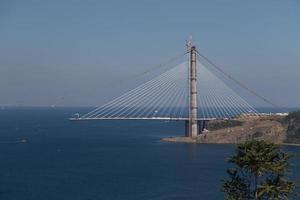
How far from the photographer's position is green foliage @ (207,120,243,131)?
54031 millimetres

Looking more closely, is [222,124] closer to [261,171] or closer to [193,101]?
[193,101]

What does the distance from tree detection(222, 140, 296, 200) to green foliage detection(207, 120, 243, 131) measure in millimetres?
39730

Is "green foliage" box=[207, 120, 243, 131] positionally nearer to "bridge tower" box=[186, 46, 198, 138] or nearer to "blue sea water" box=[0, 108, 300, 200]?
"bridge tower" box=[186, 46, 198, 138]

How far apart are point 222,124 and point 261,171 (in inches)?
1649

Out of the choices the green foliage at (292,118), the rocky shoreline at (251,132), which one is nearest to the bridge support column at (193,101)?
the rocky shoreline at (251,132)

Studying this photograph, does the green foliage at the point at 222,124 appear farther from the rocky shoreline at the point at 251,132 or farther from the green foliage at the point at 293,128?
the green foliage at the point at 293,128

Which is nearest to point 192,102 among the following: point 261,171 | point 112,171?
point 112,171

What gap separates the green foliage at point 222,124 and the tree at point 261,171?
130ft

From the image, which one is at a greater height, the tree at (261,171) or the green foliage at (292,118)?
the green foliage at (292,118)

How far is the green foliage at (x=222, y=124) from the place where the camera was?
2127 inches

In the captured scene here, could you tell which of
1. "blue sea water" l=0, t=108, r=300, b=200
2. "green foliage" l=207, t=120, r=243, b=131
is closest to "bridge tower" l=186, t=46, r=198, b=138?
"green foliage" l=207, t=120, r=243, b=131

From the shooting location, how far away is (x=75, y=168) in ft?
114

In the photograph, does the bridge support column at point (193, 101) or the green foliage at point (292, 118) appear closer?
the green foliage at point (292, 118)

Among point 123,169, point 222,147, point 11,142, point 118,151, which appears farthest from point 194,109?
point 123,169
